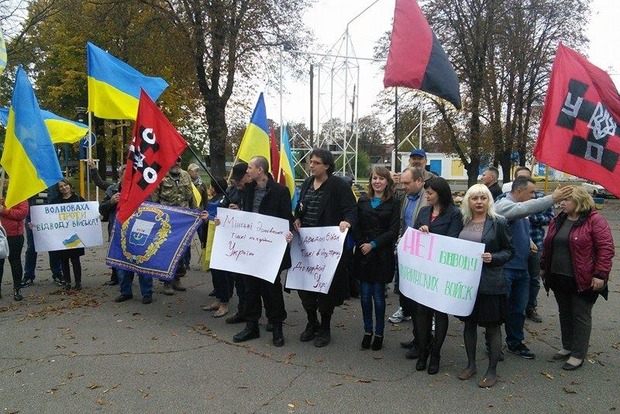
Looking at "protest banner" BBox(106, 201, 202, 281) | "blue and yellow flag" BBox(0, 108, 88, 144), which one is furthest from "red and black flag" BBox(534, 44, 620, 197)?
"blue and yellow flag" BBox(0, 108, 88, 144)

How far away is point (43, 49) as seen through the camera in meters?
26.1

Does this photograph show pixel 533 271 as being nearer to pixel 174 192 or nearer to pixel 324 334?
pixel 324 334

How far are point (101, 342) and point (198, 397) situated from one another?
1.84m

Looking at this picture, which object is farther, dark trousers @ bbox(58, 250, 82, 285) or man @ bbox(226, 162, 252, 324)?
dark trousers @ bbox(58, 250, 82, 285)

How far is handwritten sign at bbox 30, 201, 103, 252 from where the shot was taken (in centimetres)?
741

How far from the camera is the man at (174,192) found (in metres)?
7.27

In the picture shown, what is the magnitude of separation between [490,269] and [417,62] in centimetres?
290

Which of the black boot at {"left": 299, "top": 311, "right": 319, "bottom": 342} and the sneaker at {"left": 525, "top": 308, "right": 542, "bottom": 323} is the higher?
the black boot at {"left": 299, "top": 311, "right": 319, "bottom": 342}

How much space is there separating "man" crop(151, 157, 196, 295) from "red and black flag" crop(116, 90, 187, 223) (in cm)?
113

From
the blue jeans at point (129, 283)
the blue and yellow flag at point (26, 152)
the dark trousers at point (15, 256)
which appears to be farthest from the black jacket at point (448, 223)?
the dark trousers at point (15, 256)

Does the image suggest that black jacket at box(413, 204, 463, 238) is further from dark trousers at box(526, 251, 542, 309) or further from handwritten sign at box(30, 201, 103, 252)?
handwritten sign at box(30, 201, 103, 252)

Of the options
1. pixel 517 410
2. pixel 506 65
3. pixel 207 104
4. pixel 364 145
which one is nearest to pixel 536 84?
pixel 506 65

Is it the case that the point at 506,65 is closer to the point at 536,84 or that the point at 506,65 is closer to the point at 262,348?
the point at 536,84

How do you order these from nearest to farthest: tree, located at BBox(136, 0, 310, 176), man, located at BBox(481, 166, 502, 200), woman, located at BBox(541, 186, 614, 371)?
woman, located at BBox(541, 186, 614, 371) < man, located at BBox(481, 166, 502, 200) < tree, located at BBox(136, 0, 310, 176)
